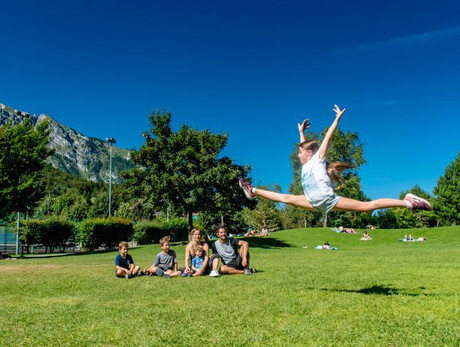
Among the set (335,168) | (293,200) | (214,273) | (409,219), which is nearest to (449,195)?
(409,219)

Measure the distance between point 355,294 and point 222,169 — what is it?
88.3 feet

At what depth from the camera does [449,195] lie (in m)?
58.9

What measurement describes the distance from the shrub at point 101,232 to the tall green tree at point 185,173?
627cm

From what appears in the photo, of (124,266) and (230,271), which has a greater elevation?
(124,266)

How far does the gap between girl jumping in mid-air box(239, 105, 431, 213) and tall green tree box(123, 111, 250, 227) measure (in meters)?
25.0

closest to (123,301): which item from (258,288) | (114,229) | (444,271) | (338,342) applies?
(258,288)

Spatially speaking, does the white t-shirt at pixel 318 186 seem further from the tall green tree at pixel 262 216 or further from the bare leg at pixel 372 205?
the tall green tree at pixel 262 216

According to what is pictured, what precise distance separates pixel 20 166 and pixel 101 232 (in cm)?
1107

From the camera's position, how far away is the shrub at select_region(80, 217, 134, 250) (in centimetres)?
3906

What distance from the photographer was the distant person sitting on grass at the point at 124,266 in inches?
486

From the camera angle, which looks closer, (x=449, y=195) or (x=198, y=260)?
(x=198, y=260)

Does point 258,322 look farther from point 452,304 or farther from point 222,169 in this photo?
point 222,169

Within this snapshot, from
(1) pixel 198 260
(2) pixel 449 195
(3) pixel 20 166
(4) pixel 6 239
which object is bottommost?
(4) pixel 6 239

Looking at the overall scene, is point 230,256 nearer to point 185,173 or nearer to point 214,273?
point 214,273
